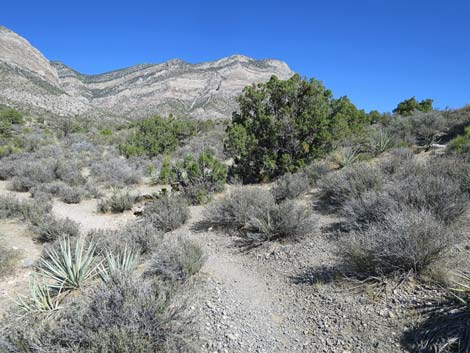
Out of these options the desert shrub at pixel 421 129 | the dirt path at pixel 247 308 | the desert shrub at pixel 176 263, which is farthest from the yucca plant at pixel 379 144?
the desert shrub at pixel 176 263

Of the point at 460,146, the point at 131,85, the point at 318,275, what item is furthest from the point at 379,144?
the point at 131,85

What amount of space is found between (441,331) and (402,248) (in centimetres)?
99

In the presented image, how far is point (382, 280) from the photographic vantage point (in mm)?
3234

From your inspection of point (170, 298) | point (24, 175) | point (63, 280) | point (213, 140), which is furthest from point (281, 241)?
point (213, 140)

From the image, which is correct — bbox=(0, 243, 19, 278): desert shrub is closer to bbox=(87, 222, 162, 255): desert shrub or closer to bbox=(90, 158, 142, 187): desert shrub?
bbox=(87, 222, 162, 255): desert shrub

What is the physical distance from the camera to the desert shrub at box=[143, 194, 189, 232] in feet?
21.2

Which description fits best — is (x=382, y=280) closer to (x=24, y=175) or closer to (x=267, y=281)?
(x=267, y=281)

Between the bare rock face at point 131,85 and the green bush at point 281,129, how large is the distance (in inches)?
1927

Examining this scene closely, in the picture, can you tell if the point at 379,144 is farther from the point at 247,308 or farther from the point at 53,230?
the point at 53,230

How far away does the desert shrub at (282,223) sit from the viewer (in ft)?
16.5

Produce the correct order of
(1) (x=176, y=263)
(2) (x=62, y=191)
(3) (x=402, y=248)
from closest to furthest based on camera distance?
1. (3) (x=402, y=248)
2. (1) (x=176, y=263)
3. (2) (x=62, y=191)

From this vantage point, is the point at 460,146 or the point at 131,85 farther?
the point at 131,85

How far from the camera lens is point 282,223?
5.06 metres

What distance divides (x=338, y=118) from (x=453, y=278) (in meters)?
7.87
